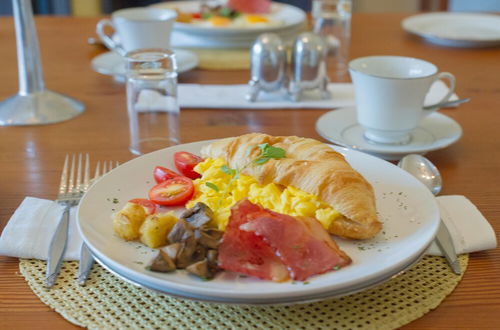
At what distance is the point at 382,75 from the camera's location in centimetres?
129

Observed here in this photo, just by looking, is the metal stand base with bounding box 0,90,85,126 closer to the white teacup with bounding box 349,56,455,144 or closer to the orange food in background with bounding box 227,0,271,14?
the white teacup with bounding box 349,56,455,144

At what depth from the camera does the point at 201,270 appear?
2.38ft

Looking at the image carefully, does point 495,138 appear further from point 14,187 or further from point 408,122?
point 14,187

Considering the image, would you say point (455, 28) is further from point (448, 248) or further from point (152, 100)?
point (448, 248)

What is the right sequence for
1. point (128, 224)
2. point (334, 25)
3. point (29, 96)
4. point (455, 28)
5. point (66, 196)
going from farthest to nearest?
point (455, 28) < point (334, 25) < point (29, 96) < point (66, 196) < point (128, 224)

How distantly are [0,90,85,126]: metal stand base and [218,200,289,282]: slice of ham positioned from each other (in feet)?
2.60

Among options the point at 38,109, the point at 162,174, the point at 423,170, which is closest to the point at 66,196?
the point at 162,174

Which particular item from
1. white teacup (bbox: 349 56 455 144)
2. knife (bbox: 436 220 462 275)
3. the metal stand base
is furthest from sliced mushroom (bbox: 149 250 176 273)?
the metal stand base

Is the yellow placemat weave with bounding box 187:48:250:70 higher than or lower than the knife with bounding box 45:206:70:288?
higher

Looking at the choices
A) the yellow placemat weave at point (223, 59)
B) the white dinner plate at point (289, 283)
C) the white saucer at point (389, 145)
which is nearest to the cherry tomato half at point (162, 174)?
the white dinner plate at point (289, 283)

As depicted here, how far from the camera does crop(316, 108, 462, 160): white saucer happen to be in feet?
3.97

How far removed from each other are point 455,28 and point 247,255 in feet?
5.54

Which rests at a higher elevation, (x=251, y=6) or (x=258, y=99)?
(x=251, y=6)

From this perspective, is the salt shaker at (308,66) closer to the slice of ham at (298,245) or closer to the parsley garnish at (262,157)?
the parsley garnish at (262,157)
